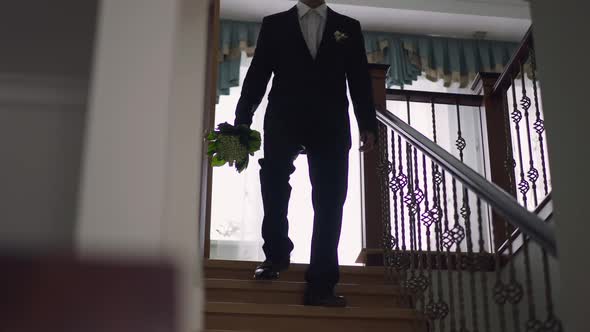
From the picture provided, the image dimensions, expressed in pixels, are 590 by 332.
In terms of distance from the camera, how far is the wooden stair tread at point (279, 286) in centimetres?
330

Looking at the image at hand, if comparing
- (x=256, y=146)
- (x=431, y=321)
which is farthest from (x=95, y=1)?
(x=431, y=321)

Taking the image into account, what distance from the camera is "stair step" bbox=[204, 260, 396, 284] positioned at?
3.60 meters

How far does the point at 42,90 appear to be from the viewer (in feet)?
4.36

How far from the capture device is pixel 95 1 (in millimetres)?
1326

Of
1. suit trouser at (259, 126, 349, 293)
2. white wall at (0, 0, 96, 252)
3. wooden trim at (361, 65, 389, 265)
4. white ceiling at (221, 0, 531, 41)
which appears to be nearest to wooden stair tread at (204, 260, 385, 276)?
suit trouser at (259, 126, 349, 293)

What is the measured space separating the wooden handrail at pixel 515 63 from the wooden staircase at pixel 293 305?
1.46 metres

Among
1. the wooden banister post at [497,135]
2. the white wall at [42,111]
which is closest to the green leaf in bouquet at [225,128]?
the white wall at [42,111]

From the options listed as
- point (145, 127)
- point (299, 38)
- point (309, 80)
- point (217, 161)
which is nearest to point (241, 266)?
point (217, 161)

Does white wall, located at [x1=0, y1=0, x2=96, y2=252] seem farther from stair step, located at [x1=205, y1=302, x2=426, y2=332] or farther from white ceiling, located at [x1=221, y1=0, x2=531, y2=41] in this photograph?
white ceiling, located at [x1=221, y1=0, x2=531, y2=41]

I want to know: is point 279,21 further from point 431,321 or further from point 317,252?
point 431,321

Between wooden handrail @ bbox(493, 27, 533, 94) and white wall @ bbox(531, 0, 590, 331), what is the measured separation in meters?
2.02

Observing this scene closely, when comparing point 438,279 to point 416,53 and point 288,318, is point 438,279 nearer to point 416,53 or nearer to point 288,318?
point 288,318

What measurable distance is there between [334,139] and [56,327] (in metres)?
2.82

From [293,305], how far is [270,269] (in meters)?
0.29
